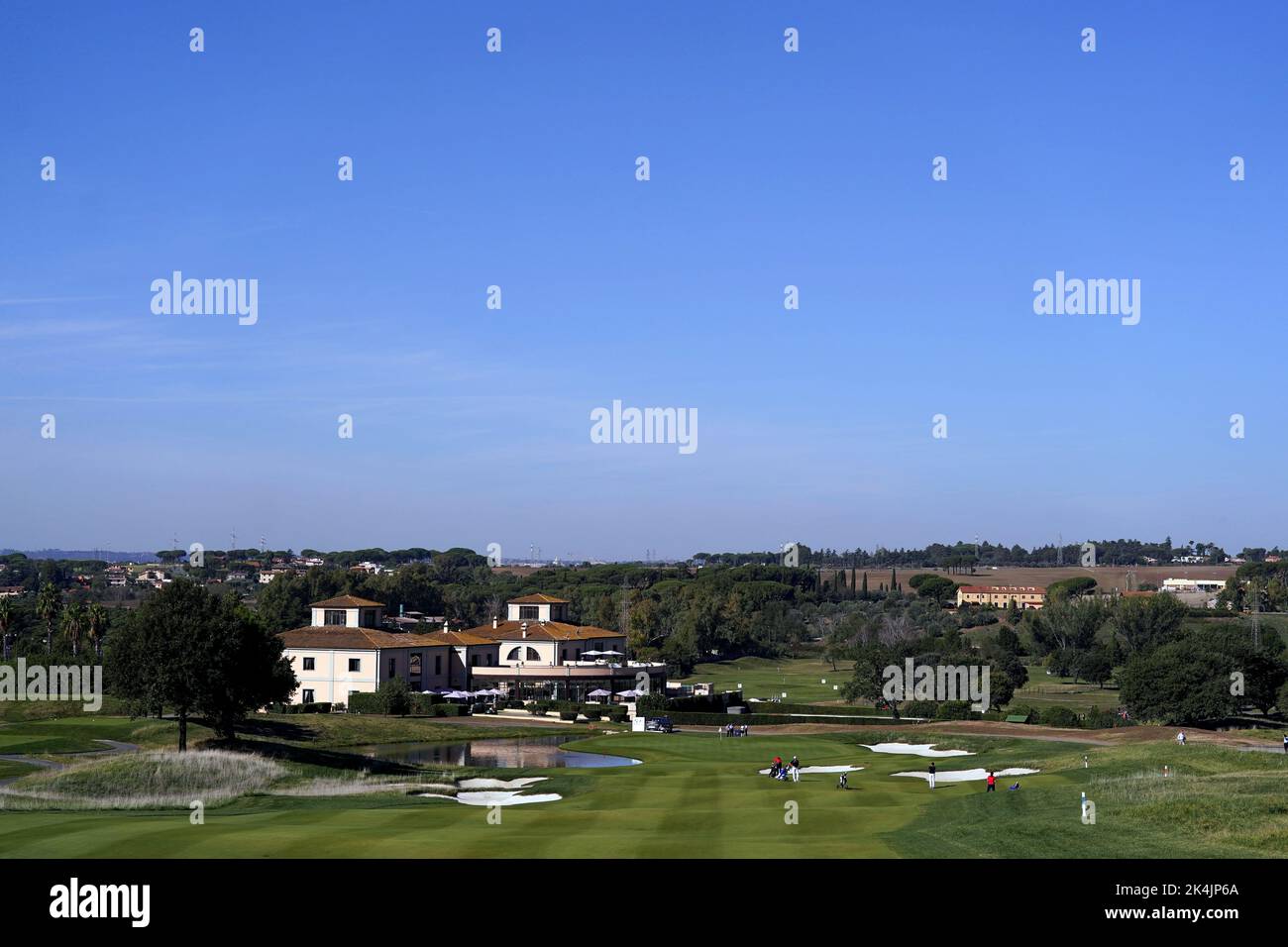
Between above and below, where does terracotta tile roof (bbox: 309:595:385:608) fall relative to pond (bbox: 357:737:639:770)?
above

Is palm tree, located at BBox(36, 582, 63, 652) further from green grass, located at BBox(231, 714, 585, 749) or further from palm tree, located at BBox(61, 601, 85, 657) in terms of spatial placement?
green grass, located at BBox(231, 714, 585, 749)

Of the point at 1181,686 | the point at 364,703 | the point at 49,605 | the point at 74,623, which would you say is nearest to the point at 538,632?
the point at 364,703

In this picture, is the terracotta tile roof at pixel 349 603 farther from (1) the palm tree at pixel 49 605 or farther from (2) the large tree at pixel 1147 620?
(2) the large tree at pixel 1147 620

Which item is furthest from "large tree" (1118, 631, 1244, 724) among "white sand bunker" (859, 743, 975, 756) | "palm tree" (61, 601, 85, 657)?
"palm tree" (61, 601, 85, 657)

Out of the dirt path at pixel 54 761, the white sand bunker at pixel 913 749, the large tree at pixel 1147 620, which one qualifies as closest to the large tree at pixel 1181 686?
the white sand bunker at pixel 913 749

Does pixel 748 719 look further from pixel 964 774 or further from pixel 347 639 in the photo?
pixel 964 774
